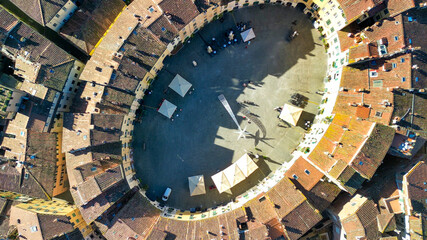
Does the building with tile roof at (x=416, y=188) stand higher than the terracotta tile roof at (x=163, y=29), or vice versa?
the terracotta tile roof at (x=163, y=29)

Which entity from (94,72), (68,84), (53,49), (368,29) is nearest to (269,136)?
(368,29)

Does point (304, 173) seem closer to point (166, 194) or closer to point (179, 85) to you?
point (166, 194)

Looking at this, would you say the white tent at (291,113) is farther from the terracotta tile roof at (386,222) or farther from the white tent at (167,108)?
the terracotta tile roof at (386,222)

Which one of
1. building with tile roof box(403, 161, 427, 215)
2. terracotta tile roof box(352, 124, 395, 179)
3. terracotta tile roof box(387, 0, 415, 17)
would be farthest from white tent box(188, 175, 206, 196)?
terracotta tile roof box(387, 0, 415, 17)

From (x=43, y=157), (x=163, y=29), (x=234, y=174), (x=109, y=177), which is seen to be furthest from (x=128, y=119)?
(x=234, y=174)

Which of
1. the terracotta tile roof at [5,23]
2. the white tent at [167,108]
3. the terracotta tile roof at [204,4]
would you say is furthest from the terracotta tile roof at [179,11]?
the terracotta tile roof at [5,23]

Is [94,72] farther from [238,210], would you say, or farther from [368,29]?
[368,29]
